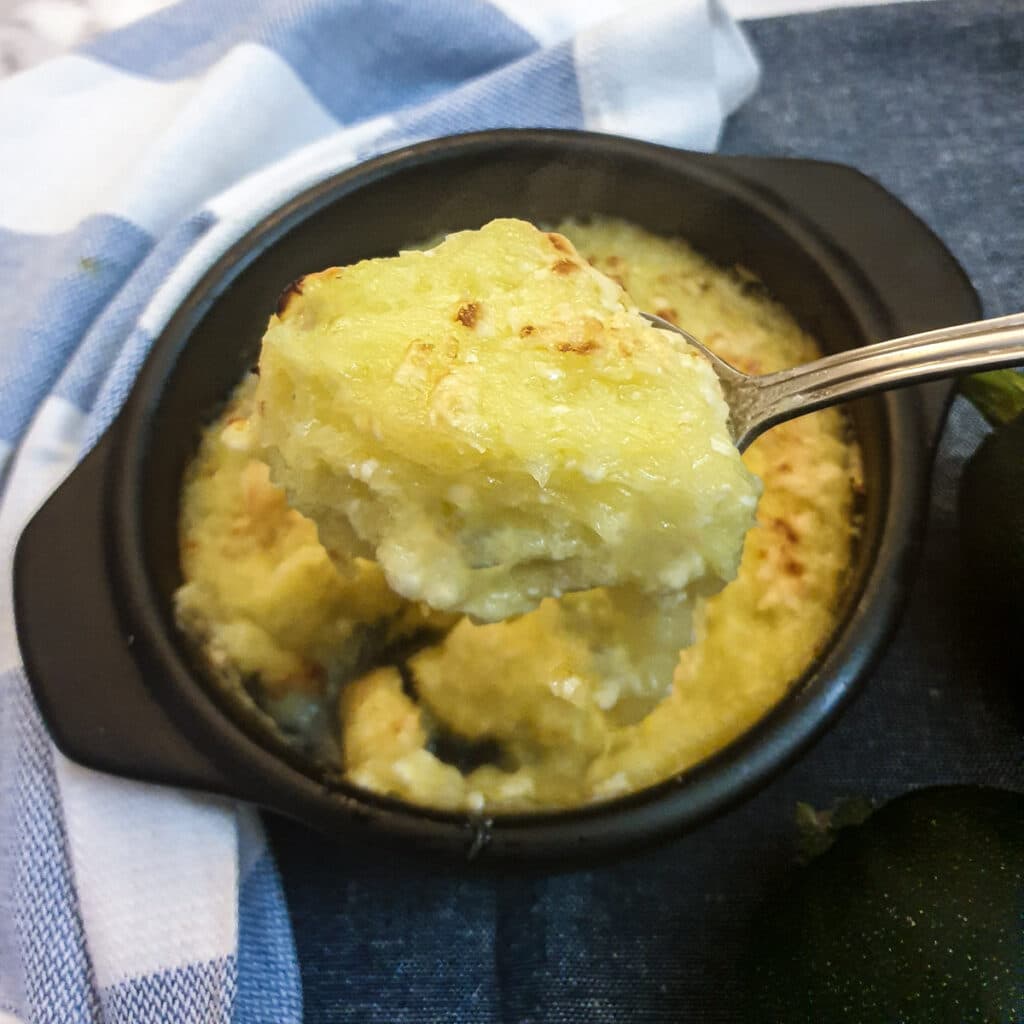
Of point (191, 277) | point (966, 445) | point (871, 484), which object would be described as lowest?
point (966, 445)

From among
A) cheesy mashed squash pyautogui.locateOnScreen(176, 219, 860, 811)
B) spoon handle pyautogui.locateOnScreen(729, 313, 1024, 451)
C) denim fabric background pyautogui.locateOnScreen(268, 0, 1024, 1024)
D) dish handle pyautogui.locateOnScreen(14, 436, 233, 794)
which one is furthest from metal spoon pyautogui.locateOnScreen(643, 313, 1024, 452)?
dish handle pyautogui.locateOnScreen(14, 436, 233, 794)

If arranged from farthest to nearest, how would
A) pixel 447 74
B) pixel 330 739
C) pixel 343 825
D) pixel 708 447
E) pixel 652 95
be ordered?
pixel 447 74 → pixel 652 95 → pixel 330 739 → pixel 343 825 → pixel 708 447

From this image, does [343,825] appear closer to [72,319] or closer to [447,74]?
[72,319]

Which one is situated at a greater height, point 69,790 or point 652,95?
point 652,95

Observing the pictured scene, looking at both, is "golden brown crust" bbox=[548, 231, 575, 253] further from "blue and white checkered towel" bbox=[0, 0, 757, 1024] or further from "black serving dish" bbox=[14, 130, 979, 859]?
"blue and white checkered towel" bbox=[0, 0, 757, 1024]

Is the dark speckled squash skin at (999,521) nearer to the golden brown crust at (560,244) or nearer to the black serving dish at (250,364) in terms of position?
the black serving dish at (250,364)

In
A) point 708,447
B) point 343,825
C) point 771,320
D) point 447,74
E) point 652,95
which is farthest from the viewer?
point 447,74

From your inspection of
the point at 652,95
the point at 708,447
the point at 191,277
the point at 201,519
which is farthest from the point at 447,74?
the point at 708,447

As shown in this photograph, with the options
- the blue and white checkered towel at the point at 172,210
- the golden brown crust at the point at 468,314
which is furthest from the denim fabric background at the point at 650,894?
the golden brown crust at the point at 468,314
